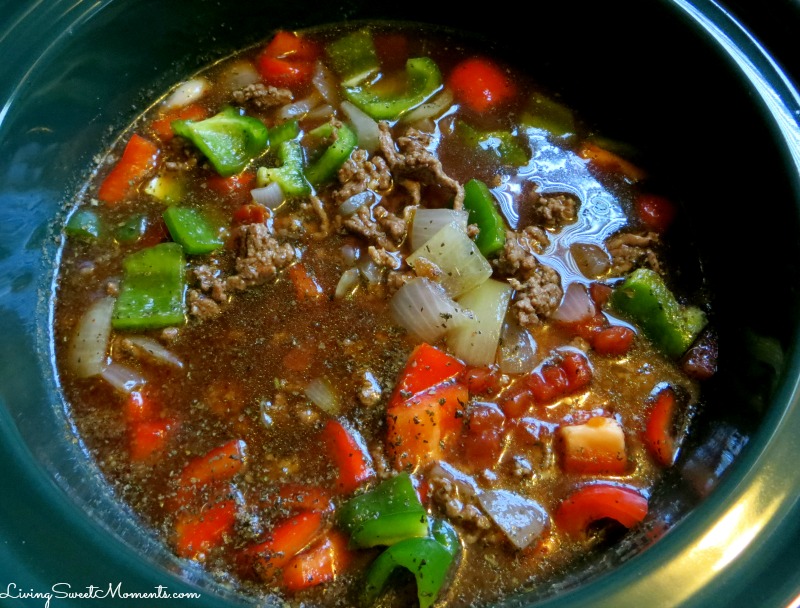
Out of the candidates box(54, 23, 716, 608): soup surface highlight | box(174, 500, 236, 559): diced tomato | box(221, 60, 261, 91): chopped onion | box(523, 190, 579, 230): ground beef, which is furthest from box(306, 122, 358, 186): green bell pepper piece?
box(174, 500, 236, 559): diced tomato

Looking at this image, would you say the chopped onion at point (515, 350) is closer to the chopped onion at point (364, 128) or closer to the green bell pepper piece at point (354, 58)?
the chopped onion at point (364, 128)

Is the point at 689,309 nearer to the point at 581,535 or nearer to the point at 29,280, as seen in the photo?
the point at 581,535

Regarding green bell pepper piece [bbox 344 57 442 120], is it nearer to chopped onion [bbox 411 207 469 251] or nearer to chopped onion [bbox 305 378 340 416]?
chopped onion [bbox 411 207 469 251]

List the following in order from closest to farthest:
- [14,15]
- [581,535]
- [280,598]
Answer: [280,598], [581,535], [14,15]

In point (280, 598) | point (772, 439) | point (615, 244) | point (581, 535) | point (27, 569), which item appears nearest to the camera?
point (27, 569)

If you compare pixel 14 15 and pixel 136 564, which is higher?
pixel 14 15

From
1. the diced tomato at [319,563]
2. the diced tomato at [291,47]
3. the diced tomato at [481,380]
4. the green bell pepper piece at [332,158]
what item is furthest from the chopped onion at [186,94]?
the diced tomato at [319,563]

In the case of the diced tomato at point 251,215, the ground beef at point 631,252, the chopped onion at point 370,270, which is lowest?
the chopped onion at point 370,270

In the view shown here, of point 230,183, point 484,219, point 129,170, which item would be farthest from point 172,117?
point 484,219

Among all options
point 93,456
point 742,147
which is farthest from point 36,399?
point 742,147
